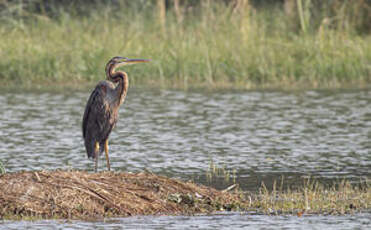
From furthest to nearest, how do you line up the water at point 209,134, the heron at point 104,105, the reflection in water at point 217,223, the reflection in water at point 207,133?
the reflection in water at point 207,133
the water at point 209,134
the heron at point 104,105
the reflection in water at point 217,223

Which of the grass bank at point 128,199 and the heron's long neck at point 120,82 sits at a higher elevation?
the heron's long neck at point 120,82

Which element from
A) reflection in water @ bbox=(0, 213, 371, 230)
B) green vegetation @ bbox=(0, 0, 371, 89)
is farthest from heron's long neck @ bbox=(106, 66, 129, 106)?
green vegetation @ bbox=(0, 0, 371, 89)

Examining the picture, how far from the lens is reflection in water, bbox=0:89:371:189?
1230 centimetres

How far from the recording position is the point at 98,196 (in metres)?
9.08

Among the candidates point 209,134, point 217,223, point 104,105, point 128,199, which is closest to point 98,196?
point 128,199

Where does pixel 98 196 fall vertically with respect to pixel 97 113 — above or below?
below

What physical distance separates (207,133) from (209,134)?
10 cm

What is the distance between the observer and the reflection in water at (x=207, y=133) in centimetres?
1230

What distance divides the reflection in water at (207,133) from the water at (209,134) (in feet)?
0.05

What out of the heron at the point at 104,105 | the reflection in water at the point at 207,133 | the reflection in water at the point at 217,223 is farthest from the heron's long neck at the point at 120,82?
the reflection in water at the point at 217,223

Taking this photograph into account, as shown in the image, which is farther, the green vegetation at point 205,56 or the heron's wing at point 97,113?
the green vegetation at point 205,56

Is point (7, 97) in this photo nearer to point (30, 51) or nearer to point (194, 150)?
point (30, 51)

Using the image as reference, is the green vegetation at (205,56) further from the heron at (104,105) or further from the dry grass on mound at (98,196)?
the dry grass on mound at (98,196)

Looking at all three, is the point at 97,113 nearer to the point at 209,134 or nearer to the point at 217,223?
the point at 217,223
